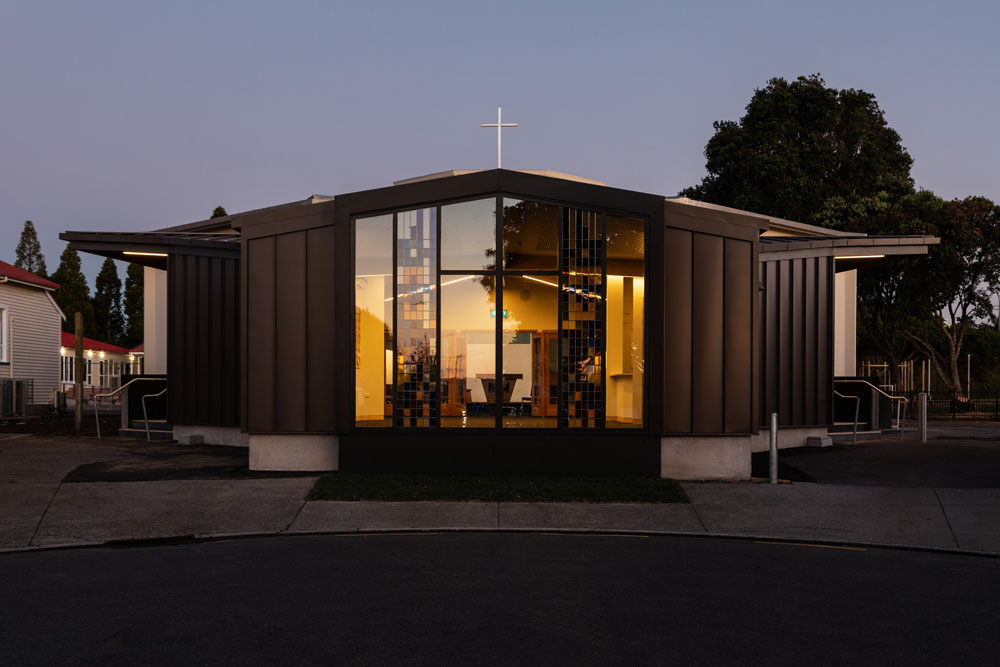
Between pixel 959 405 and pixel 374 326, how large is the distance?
25387 mm

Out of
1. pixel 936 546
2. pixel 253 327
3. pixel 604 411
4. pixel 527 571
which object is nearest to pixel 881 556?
pixel 936 546

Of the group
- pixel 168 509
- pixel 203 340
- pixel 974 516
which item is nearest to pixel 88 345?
pixel 203 340

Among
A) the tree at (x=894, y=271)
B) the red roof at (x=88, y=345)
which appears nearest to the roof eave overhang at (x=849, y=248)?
the tree at (x=894, y=271)

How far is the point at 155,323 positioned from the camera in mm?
20109

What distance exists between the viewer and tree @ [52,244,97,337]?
201 ft

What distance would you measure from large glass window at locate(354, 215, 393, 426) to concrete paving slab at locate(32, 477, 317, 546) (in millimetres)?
1525

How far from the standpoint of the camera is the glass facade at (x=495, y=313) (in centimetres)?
1305

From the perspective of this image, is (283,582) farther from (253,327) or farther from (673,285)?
(673,285)

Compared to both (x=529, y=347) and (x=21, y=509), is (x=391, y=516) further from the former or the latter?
(x=21, y=509)

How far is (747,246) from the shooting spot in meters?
13.6

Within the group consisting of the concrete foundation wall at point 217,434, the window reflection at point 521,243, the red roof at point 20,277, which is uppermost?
the red roof at point 20,277

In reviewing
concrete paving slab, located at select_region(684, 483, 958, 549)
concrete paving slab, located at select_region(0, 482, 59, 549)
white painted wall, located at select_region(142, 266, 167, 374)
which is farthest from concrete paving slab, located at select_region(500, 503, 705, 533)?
white painted wall, located at select_region(142, 266, 167, 374)

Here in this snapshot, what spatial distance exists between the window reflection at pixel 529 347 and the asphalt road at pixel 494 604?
4.09m

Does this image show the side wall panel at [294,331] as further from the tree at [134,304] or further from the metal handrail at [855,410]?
the tree at [134,304]
